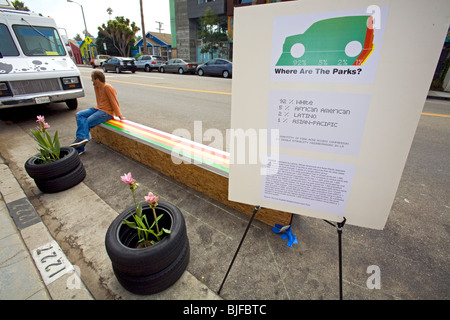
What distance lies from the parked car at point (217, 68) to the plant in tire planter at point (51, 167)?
15.2 metres

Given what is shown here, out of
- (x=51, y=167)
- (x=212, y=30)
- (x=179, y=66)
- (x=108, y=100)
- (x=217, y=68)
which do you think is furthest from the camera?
(x=212, y=30)

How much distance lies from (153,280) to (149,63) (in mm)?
24565

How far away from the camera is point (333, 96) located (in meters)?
1.22

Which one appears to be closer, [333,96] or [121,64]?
[333,96]

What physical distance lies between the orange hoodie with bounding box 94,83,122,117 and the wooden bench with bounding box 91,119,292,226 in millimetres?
215

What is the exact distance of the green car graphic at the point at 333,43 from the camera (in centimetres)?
108

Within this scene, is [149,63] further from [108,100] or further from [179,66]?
[108,100]

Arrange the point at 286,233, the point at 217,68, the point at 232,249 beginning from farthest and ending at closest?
the point at 217,68 < the point at 286,233 < the point at 232,249

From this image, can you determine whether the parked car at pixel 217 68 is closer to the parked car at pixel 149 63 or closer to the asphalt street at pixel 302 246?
the parked car at pixel 149 63

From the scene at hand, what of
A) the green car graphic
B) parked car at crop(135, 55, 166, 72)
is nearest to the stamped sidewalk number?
the green car graphic

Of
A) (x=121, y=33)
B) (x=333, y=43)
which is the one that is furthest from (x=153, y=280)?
(x=121, y=33)

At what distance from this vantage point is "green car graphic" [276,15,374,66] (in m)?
1.08

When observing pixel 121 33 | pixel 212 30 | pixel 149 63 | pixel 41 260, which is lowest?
pixel 41 260

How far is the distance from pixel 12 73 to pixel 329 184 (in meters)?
7.23
